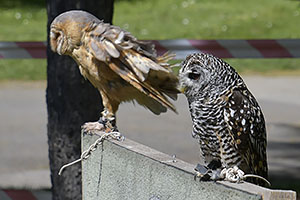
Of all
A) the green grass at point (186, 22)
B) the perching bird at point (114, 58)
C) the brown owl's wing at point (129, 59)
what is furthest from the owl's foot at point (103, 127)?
the green grass at point (186, 22)

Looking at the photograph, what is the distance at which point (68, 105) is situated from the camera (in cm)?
534

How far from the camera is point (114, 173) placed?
3.32m

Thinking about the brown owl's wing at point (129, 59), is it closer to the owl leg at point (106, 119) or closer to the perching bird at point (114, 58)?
the perching bird at point (114, 58)

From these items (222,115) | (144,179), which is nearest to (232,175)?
(144,179)

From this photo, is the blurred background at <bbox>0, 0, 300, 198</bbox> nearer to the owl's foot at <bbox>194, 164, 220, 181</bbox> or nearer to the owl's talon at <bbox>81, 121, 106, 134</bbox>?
the owl's talon at <bbox>81, 121, 106, 134</bbox>

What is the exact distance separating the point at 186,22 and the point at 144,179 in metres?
17.1

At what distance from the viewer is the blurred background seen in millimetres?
8781

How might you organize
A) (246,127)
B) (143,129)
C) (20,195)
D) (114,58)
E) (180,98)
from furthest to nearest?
(180,98) → (143,129) → (20,195) → (246,127) → (114,58)

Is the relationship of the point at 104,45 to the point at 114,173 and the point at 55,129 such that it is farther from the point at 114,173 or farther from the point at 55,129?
the point at 55,129

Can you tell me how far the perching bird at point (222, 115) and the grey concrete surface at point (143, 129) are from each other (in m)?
4.14

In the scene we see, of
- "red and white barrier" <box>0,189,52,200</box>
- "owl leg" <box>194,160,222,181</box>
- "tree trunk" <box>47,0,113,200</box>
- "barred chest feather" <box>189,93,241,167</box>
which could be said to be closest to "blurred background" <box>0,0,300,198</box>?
"red and white barrier" <box>0,189,52,200</box>

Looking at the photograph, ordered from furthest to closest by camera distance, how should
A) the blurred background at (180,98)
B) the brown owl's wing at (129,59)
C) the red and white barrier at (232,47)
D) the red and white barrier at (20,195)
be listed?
1. the blurred background at (180,98)
2. the red and white barrier at (232,47)
3. the red and white barrier at (20,195)
4. the brown owl's wing at (129,59)

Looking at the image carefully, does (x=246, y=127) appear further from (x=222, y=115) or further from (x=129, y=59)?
(x=129, y=59)

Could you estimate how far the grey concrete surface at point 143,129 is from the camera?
842 centimetres
